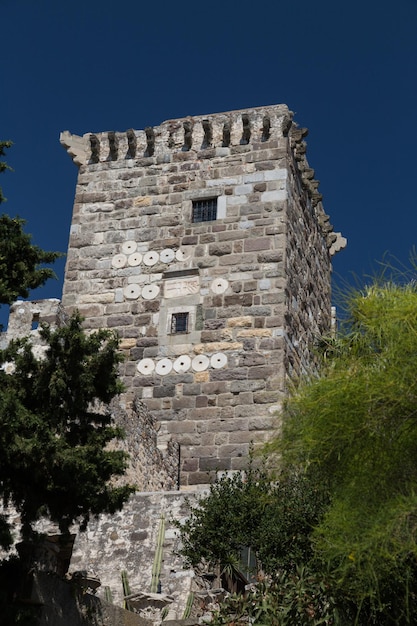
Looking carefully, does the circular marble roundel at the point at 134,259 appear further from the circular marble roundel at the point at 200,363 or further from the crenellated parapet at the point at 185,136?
the circular marble roundel at the point at 200,363

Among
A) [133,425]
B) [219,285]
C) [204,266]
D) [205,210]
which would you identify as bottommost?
[133,425]

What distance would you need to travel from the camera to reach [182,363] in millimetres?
19688

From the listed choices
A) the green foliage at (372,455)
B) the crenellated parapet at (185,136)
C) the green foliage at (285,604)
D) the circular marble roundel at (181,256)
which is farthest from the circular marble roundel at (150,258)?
the green foliage at (372,455)

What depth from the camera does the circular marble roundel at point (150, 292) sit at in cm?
2053

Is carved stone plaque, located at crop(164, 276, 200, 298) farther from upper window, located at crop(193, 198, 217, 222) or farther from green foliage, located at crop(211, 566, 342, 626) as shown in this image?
green foliage, located at crop(211, 566, 342, 626)

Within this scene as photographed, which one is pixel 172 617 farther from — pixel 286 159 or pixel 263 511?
pixel 286 159

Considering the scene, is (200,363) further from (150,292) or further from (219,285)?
(150,292)

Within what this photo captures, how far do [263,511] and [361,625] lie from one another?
3.13 metres

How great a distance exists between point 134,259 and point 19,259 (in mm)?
8741

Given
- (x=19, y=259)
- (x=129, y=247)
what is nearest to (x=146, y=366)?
(x=129, y=247)

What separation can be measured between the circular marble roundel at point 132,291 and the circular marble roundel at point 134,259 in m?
0.47

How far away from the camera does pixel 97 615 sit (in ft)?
40.7

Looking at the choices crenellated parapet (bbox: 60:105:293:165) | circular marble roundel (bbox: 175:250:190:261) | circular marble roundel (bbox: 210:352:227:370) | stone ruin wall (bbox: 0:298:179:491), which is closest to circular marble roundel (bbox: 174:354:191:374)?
circular marble roundel (bbox: 210:352:227:370)

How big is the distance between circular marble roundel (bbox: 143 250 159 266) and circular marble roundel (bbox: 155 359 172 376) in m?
2.21
